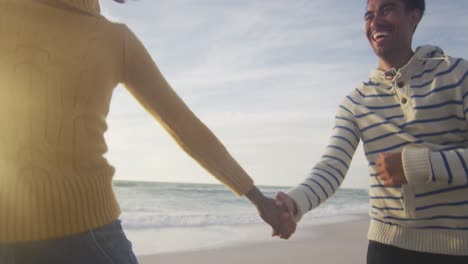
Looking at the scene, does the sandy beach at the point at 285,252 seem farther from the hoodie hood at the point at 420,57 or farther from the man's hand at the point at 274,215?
the hoodie hood at the point at 420,57

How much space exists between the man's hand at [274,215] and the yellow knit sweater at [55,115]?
0.87m

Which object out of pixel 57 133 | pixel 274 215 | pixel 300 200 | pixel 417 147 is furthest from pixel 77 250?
pixel 417 147

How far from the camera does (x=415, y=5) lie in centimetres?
221

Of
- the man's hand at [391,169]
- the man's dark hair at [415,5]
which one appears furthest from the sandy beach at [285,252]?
the man's dark hair at [415,5]

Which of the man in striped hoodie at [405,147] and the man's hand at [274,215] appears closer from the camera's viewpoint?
the man in striped hoodie at [405,147]

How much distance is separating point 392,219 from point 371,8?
110 cm

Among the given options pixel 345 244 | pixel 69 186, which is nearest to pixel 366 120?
pixel 69 186

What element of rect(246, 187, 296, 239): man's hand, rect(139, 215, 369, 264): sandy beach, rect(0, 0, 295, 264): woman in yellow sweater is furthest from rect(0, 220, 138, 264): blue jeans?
rect(139, 215, 369, 264): sandy beach

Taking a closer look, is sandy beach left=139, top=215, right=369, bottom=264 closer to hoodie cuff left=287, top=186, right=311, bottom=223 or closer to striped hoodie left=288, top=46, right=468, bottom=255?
hoodie cuff left=287, top=186, right=311, bottom=223

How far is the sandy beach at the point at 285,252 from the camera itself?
5910 mm

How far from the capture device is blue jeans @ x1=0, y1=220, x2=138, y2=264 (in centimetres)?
125

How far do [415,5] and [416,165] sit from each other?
927 mm

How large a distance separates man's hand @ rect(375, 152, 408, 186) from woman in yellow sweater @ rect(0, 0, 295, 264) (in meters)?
1.16

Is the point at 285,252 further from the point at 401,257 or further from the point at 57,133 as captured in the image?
the point at 57,133
